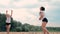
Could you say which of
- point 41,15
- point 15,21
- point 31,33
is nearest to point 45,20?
point 41,15

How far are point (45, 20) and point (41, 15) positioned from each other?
0.33 m

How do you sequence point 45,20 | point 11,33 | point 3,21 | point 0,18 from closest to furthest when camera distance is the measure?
point 45,20 → point 11,33 → point 3,21 → point 0,18

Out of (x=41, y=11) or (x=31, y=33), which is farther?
(x=31, y=33)

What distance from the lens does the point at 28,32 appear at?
11.8m

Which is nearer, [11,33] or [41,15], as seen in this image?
[41,15]

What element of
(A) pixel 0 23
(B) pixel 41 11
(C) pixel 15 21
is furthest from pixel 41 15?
(A) pixel 0 23

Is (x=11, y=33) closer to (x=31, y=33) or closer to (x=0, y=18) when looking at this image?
(x=31, y=33)

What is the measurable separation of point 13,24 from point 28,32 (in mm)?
1439

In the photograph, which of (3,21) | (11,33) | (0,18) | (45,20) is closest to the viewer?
(45,20)

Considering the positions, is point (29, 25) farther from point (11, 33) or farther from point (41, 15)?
point (41, 15)

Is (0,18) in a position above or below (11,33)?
above

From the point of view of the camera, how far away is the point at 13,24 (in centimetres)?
1261

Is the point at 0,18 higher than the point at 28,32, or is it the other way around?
the point at 0,18

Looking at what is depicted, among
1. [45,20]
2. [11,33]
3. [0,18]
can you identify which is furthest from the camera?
[0,18]
